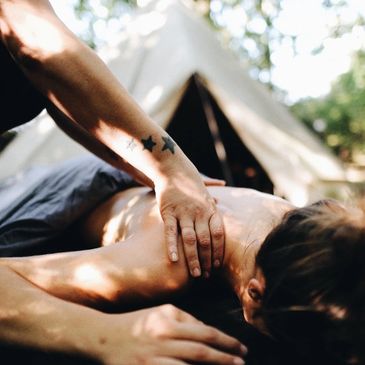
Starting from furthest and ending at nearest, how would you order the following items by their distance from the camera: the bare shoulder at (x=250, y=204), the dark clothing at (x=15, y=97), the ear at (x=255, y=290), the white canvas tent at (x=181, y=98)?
the white canvas tent at (x=181, y=98) < the dark clothing at (x=15, y=97) < the bare shoulder at (x=250, y=204) < the ear at (x=255, y=290)

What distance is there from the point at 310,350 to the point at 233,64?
3.91 metres

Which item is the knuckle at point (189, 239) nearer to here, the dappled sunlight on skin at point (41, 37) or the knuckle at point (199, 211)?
the knuckle at point (199, 211)

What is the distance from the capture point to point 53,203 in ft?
5.13

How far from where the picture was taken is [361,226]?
2.87 feet

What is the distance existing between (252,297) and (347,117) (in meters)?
13.6

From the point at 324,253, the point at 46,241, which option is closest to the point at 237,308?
the point at 324,253

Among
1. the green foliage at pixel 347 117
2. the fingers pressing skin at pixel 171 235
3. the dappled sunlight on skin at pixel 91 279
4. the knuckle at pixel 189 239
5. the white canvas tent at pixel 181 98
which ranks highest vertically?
the dappled sunlight on skin at pixel 91 279

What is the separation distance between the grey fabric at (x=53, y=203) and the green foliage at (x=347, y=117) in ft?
40.8

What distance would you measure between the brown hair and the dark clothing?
3.48 ft

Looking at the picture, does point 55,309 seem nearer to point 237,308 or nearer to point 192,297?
point 192,297

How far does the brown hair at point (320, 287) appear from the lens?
83 cm

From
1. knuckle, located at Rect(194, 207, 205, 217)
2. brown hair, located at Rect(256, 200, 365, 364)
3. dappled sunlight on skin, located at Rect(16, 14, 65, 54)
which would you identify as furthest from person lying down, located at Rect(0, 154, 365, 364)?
dappled sunlight on skin, located at Rect(16, 14, 65, 54)

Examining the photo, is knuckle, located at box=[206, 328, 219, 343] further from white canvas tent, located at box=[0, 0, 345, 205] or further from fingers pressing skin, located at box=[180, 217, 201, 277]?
white canvas tent, located at box=[0, 0, 345, 205]

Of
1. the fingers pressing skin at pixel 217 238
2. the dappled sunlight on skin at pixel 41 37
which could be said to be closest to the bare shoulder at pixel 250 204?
the fingers pressing skin at pixel 217 238
